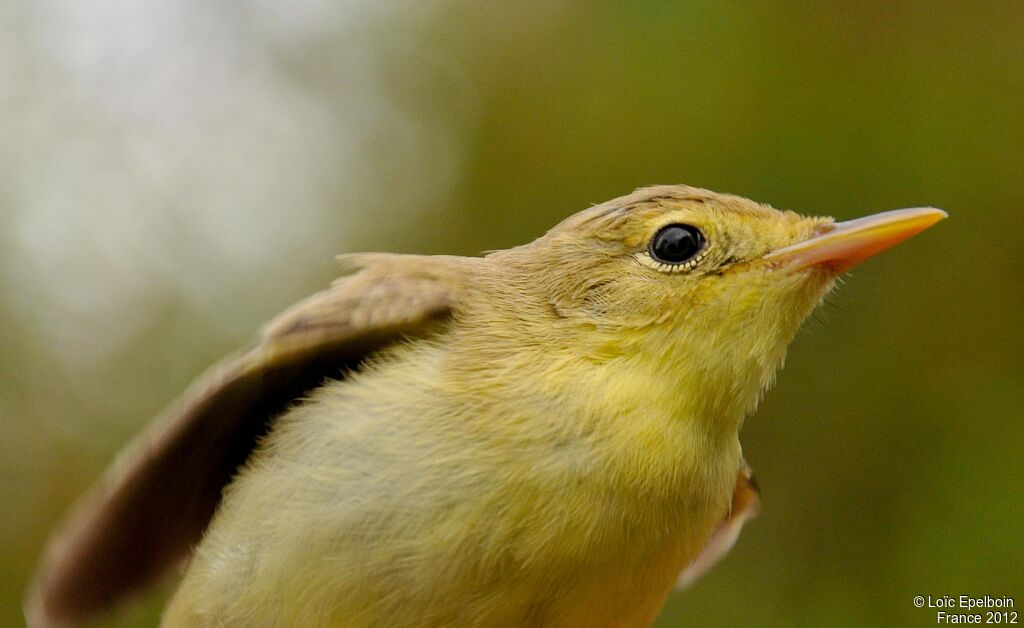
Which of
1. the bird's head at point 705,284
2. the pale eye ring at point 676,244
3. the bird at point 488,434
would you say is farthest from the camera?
the pale eye ring at point 676,244

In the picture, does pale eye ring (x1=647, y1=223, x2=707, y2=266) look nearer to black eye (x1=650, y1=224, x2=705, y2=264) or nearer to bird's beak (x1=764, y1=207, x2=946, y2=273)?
black eye (x1=650, y1=224, x2=705, y2=264)

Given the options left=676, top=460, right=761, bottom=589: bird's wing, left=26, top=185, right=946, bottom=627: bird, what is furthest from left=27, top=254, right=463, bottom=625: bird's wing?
left=676, top=460, right=761, bottom=589: bird's wing

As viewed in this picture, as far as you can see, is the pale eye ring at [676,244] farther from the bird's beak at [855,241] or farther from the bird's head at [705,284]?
the bird's beak at [855,241]

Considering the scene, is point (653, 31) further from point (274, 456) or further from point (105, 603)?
point (105, 603)

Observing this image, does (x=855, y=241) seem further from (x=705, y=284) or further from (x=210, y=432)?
(x=210, y=432)

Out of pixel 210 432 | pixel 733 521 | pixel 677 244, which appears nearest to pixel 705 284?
pixel 677 244
